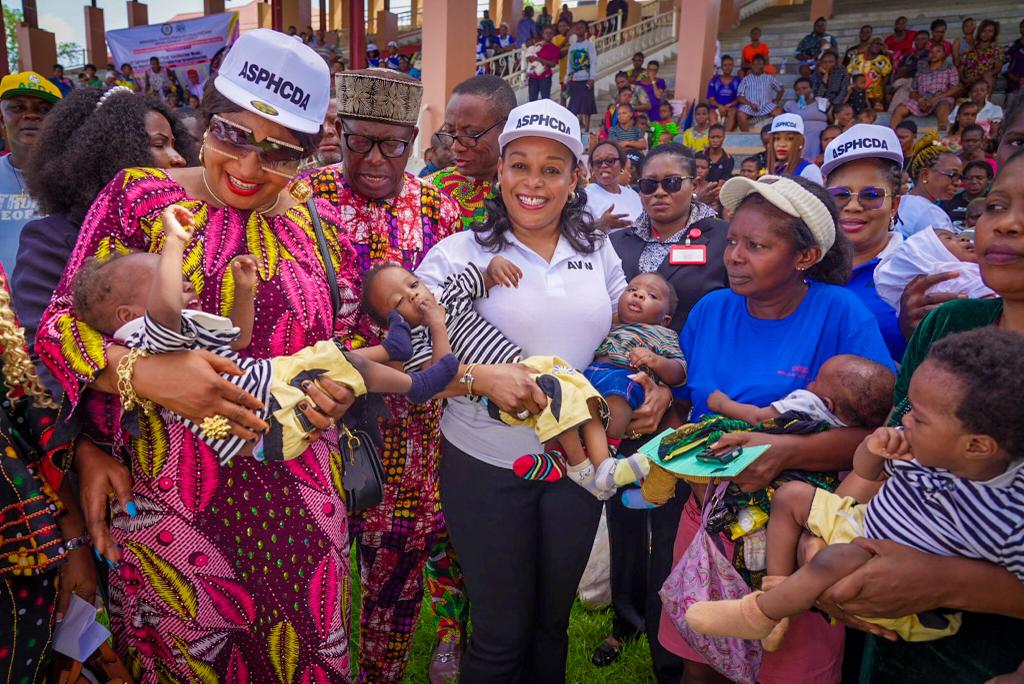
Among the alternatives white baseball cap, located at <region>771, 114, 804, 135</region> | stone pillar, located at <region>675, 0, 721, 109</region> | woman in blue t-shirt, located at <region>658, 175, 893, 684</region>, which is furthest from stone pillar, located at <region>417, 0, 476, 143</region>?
woman in blue t-shirt, located at <region>658, 175, 893, 684</region>

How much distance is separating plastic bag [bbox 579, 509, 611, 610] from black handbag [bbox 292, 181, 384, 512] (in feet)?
6.49

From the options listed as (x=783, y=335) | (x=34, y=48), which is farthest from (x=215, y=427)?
(x=34, y=48)

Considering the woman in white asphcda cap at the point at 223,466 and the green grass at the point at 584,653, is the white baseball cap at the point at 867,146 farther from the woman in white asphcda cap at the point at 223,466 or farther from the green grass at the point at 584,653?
the green grass at the point at 584,653

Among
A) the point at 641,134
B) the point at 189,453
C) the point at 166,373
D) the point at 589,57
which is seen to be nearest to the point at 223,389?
the point at 166,373

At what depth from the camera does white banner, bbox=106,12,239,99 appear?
17891 millimetres

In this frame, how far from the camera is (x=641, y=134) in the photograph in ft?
Result: 39.4

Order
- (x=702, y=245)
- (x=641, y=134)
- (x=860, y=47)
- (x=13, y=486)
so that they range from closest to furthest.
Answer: (x=13, y=486) → (x=702, y=245) → (x=641, y=134) → (x=860, y=47)

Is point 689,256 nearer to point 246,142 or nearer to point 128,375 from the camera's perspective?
point 246,142

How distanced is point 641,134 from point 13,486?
11.4m

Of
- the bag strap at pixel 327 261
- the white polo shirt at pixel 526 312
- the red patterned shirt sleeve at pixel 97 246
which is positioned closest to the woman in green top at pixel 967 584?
the white polo shirt at pixel 526 312

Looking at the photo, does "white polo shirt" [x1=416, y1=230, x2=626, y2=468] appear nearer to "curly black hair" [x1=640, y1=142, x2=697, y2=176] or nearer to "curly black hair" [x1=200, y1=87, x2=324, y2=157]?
"curly black hair" [x1=200, y1=87, x2=324, y2=157]

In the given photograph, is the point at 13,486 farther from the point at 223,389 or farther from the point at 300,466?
the point at 300,466

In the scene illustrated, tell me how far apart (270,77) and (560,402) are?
1361 mm

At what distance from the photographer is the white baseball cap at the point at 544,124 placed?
265 cm
